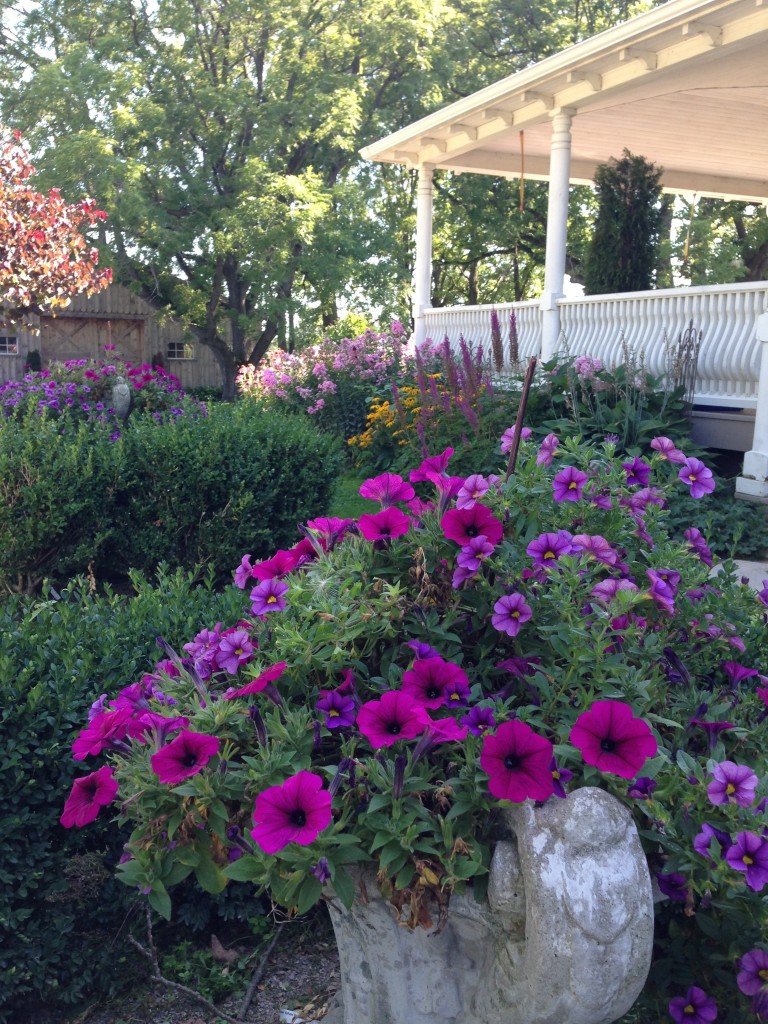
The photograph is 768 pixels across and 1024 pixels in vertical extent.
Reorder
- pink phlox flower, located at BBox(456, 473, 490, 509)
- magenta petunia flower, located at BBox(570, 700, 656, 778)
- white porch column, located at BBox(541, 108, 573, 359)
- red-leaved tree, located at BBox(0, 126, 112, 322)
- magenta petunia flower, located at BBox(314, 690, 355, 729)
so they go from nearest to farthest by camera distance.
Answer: magenta petunia flower, located at BBox(570, 700, 656, 778)
magenta petunia flower, located at BBox(314, 690, 355, 729)
pink phlox flower, located at BBox(456, 473, 490, 509)
red-leaved tree, located at BBox(0, 126, 112, 322)
white porch column, located at BBox(541, 108, 573, 359)

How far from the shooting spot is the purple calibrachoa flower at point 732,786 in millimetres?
1762

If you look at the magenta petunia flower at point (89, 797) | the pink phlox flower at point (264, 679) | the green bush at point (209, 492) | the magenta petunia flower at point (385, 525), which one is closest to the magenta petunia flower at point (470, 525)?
the magenta petunia flower at point (385, 525)

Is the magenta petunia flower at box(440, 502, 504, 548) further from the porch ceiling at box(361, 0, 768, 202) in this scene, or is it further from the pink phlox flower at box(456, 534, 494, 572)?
the porch ceiling at box(361, 0, 768, 202)

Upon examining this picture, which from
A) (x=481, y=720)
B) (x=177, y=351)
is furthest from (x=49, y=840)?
(x=177, y=351)

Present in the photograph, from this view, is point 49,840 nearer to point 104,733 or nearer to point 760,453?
point 104,733

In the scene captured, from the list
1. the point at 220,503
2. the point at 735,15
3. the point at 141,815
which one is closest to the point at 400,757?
the point at 141,815

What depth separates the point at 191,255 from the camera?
2247 cm

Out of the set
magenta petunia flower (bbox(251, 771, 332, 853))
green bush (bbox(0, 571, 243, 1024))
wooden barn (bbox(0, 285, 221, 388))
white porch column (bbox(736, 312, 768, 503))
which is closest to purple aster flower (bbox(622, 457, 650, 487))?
magenta petunia flower (bbox(251, 771, 332, 853))

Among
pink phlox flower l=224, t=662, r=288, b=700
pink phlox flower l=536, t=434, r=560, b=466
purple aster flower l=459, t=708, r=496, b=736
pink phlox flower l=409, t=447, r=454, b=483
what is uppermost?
pink phlox flower l=536, t=434, r=560, b=466

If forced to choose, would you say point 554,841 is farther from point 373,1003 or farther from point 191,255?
point 191,255

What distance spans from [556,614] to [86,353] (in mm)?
25975

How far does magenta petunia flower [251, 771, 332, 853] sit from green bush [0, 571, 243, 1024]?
105 centimetres

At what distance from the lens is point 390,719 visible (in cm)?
174

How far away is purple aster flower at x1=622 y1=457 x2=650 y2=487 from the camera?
8.05 feet
